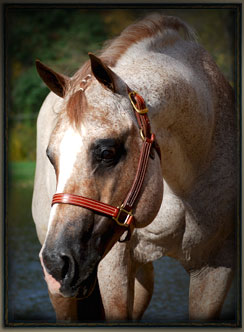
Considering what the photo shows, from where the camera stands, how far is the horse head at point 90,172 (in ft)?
4.60

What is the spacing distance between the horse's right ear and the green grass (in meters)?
0.55

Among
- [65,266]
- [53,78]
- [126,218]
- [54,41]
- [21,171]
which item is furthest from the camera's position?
[54,41]

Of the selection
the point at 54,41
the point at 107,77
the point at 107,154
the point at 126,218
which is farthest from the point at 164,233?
the point at 54,41

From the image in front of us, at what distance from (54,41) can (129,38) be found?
853 mm

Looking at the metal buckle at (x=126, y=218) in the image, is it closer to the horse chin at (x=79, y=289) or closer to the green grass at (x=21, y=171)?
the horse chin at (x=79, y=289)

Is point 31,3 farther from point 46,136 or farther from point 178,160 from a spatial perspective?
point 178,160

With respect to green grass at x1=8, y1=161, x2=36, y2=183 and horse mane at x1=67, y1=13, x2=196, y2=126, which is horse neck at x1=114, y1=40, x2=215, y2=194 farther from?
green grass at x1=8, y1=161, x2=36, y2=183

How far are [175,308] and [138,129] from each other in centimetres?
129

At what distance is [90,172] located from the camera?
1440 mm

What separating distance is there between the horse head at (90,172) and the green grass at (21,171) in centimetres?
68

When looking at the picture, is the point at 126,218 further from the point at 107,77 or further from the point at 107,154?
the point at 107,77

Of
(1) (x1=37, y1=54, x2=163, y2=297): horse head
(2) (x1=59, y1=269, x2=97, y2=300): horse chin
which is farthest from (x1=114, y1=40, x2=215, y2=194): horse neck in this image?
(2) (x1=59, y1=269, x2=97, y2=300): horse chin

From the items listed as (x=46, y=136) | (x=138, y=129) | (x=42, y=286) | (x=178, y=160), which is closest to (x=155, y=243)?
(x=178, y=160)

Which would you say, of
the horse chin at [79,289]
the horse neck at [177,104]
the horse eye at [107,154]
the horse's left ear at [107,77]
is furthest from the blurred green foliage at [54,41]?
the horse chin at [79,289]
